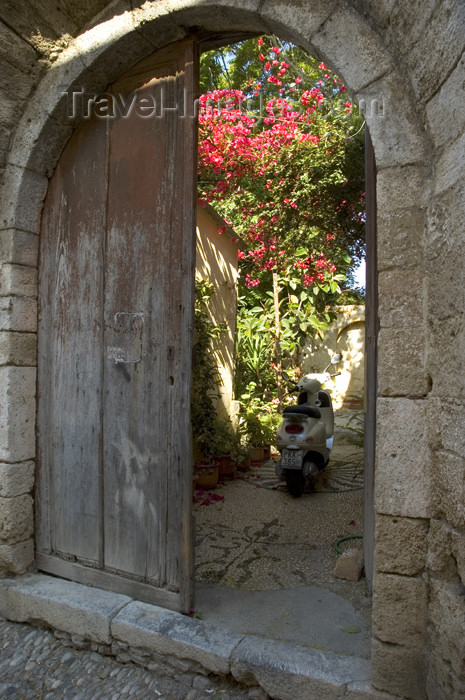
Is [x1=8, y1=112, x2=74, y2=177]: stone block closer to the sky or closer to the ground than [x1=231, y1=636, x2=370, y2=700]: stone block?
closer to the sky

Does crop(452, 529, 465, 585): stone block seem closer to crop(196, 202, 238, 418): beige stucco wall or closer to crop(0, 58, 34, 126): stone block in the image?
crop(0, 58, 34, 126): stone block

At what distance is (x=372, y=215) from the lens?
2.48m

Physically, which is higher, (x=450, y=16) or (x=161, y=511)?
(x=450, y=16)

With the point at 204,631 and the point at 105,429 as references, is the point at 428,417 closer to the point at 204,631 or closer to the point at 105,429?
the point at 204,631

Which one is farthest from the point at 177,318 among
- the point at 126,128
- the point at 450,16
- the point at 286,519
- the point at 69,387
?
the point at 286,519

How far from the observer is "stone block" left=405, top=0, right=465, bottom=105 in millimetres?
1523

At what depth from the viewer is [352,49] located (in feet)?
6.04

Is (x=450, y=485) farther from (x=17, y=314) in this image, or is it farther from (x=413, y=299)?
(x=17, y=314)

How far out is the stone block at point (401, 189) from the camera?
174 centimetres

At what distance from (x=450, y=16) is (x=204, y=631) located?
2.46m

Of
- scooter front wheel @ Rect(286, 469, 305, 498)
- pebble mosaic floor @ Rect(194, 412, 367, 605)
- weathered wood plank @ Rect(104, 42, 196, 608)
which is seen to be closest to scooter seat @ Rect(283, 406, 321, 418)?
scooter front wheel @ Rect(286, 469, 305, 498)

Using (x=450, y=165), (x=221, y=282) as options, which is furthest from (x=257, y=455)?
(x=450, y=165)

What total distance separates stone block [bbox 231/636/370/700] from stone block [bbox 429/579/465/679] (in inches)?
14.2

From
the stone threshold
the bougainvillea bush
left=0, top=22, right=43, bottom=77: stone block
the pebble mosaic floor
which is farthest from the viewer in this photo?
→ the bougainvillea bush
